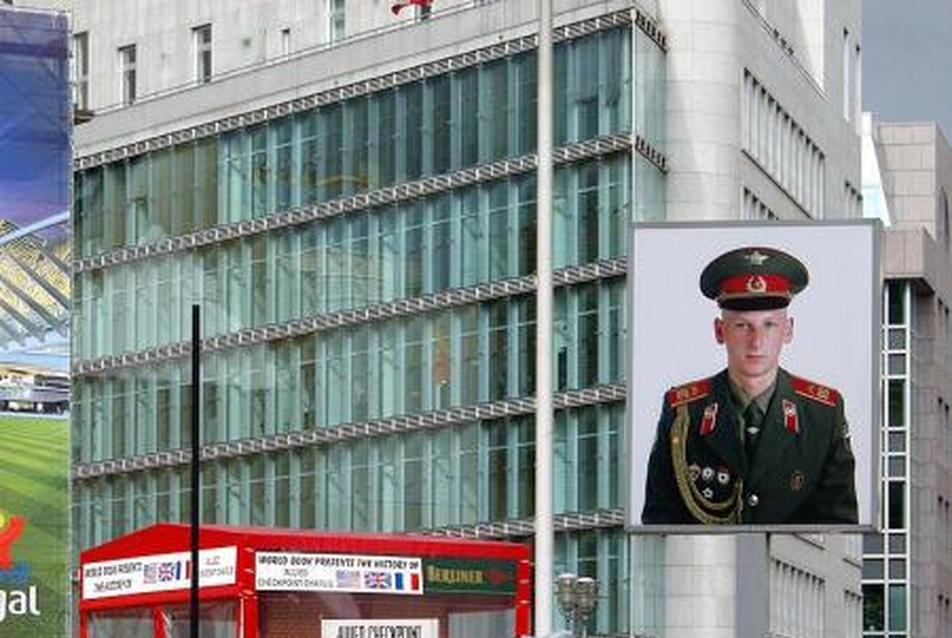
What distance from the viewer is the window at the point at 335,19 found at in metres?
101

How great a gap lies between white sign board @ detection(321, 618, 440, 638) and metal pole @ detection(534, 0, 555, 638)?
1492 mm

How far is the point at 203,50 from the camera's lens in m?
105

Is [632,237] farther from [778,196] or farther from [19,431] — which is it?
[778,196]

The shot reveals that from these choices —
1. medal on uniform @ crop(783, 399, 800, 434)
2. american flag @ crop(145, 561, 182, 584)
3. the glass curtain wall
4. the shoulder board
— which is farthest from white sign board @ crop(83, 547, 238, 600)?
the glass curtain wall

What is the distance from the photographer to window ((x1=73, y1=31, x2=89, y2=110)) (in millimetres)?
107375

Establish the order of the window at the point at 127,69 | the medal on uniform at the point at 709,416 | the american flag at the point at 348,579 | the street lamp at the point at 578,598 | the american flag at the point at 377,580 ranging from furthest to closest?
the window at the point at 127,69, the american flag at the point at 377,580, the american flag at the point at 348,579, the medal on uniform at the point at 709,416, the street lamp at the point at 578,598

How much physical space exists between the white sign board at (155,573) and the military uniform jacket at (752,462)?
505 cm

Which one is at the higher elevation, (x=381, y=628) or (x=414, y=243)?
(x=414, y=243)

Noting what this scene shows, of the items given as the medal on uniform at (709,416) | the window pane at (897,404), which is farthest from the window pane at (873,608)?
the medal on uniform at (709,416)

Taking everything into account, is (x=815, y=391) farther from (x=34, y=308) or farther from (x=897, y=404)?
(x=897, y=404)

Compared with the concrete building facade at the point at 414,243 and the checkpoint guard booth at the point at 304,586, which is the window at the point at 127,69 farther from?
the checkpoint guard booth at the point at 304,586

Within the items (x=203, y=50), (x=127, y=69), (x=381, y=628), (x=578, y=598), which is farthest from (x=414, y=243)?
(x=578, y=598)

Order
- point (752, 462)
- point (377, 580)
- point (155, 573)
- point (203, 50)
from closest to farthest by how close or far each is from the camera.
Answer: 1. point (752, 462)
2. point (155, 573)
3. point (377, 580)
4. point (203, 50)

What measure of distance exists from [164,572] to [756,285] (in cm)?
781
